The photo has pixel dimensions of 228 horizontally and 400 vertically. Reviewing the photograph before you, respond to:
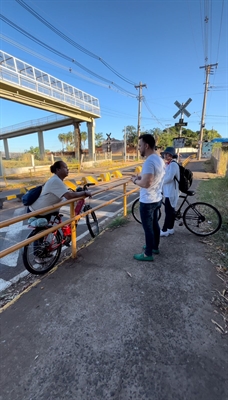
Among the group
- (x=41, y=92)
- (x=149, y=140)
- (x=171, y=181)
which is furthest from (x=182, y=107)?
(x=41, y=92)

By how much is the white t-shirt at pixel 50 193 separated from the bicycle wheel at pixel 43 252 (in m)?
0.39

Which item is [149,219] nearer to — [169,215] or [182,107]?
[169,215]

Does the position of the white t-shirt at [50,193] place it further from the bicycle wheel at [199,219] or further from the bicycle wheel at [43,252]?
the bicycle wheel at [199,219]

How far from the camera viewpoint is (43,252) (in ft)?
9.99

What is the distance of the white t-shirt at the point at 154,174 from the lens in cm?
261

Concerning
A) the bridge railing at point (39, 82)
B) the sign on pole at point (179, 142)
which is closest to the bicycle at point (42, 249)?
the sign on pole at point (179, 142)

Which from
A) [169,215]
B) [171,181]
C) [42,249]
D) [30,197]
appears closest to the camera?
[30,197]

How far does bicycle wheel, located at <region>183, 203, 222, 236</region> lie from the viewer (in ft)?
13.3

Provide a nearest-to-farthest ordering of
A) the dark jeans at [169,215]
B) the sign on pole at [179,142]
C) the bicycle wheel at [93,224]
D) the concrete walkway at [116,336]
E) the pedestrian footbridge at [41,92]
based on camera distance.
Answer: the concrete walkway at [116,336] < the dark jeans at [169,215] < the bicycle wheel at [93,224] < the sign on pole at [179,142] < the pedestrian footbridge at [41,92]

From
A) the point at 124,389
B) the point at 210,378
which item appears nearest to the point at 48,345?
the point at 124,389

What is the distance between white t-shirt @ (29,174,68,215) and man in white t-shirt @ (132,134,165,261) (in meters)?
1.08

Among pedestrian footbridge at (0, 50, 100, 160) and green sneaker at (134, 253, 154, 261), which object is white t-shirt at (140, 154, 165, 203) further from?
pedestrian footbridge at (0, 50, 100, 160)

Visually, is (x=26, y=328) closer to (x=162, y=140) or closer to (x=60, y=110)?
(x=60, y=110)

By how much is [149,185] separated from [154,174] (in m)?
0.16
